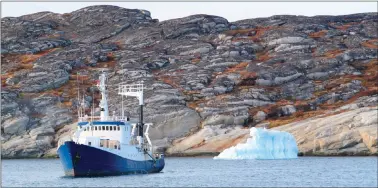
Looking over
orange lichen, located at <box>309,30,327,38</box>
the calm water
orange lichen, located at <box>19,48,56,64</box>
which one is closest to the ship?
the calm water

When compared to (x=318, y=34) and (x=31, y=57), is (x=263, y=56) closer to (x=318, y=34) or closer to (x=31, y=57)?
(x=318, y=34)

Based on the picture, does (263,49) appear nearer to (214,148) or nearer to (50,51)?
(50,51)

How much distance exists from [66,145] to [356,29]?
429 ft

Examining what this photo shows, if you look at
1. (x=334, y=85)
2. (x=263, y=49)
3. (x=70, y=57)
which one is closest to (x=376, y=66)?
(x=334, y=85)

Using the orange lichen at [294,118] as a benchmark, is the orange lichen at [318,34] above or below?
above

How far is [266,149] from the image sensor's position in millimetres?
113812

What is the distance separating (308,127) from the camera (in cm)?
12456

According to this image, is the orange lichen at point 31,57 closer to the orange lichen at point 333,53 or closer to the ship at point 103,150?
the orange lichen at point 333,53

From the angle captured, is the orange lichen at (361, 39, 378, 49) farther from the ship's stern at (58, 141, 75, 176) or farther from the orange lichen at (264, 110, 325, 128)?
the ship's stern at (58, 141, 75, 176)

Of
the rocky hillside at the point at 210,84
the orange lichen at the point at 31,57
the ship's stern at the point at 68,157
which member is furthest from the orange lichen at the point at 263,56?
the ship's stern at the point at 68,157

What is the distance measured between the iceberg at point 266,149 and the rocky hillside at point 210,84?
817 centimetres

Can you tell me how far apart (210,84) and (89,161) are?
268 feet

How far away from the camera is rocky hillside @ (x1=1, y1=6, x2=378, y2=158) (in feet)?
428

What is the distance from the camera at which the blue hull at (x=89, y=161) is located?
254 feet
